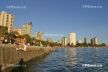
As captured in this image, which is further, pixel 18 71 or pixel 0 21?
pixel 0 21

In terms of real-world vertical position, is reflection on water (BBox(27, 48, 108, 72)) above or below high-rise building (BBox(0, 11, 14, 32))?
below

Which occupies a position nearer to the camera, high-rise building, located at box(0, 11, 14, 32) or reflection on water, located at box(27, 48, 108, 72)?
reflection on water, located at box(27, 48, 108, 72)

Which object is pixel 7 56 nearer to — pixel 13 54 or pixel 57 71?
pixel 13 54

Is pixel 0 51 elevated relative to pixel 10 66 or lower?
elevated

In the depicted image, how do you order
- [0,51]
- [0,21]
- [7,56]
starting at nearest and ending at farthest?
[0,51], [7,56], [0,21]

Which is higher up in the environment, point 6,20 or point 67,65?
point 6,20

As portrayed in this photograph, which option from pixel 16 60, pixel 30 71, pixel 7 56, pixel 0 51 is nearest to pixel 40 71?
pixel 30 71

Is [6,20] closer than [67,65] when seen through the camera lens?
No

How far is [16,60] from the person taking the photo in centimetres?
3912

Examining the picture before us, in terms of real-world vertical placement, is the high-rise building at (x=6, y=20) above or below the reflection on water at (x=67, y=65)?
above

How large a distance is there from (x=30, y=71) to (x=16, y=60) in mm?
3178

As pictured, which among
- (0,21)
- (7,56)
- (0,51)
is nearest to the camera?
(0,51)

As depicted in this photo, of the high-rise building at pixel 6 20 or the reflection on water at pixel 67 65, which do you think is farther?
the high-rise building at pixel 6 20

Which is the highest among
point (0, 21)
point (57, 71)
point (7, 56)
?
point (0, 21)
